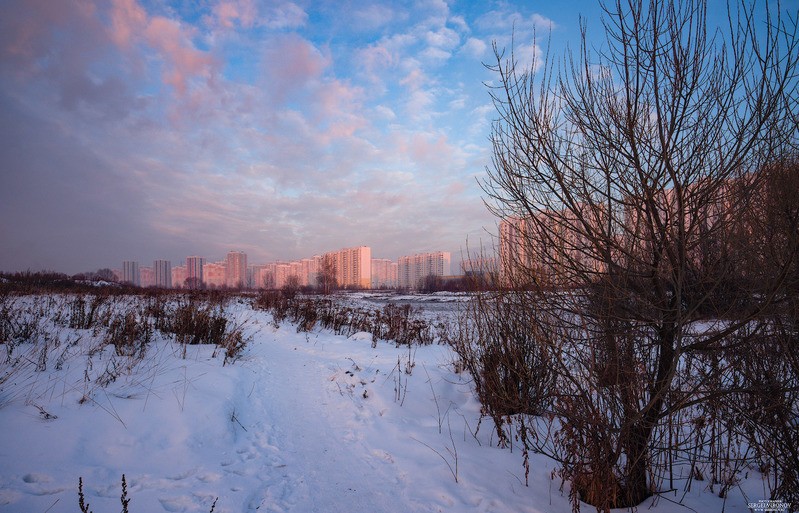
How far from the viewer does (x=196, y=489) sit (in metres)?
2.29

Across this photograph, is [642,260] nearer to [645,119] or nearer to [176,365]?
[645,119]

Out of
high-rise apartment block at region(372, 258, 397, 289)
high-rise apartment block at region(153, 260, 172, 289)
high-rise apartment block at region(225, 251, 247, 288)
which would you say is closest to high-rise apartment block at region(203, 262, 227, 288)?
high-rise apartment block at region(225, 251, 247, 288)

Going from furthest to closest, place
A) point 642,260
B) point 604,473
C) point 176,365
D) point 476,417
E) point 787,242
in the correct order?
point 176,365
point 476,417
point 604,473
point 642,260
point 787,242

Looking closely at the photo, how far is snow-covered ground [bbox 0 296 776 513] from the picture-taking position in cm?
223

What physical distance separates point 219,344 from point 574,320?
615 centimetres

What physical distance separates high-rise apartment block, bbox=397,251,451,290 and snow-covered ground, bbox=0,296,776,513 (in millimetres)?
87765

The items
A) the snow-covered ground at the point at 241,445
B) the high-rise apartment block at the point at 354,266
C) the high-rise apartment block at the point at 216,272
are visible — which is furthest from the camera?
the high-rise apartment block at the point at 354,266

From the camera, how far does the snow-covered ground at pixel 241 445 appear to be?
7.30 feet

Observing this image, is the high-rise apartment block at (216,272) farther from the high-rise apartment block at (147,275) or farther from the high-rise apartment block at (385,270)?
the high-rise apartment block at (385,270)

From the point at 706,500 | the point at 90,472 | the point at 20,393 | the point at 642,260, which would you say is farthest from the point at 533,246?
the point at 20,393

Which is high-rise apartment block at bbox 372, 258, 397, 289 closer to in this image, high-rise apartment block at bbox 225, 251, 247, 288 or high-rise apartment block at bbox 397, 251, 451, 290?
high-rise apartment block at bbox 397, 251, 451, 290

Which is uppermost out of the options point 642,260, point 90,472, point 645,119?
point 645,119

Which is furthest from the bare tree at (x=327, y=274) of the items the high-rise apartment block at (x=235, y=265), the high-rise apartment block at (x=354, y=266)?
the high-rise apartment block at (x=235, y=265)

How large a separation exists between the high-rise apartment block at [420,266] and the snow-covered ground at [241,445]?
8776 cm
